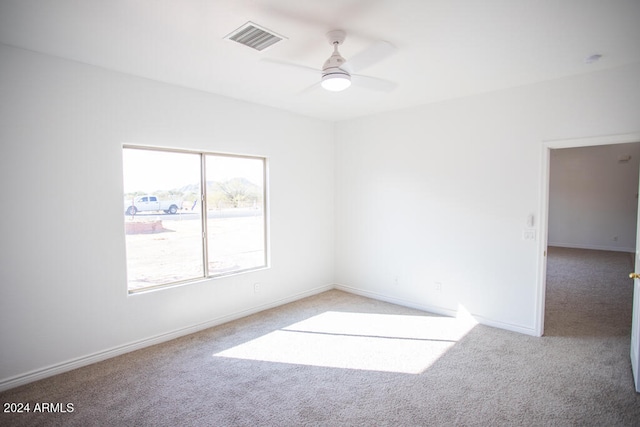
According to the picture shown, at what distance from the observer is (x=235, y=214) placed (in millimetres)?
4129

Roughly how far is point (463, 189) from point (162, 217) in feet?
11.4

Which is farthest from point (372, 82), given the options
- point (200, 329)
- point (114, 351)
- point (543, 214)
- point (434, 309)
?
point (114, 351)

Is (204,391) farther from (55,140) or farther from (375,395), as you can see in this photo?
(55,140)

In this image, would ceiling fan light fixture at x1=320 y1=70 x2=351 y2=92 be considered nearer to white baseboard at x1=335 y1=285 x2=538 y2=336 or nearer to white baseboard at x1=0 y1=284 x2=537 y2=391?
white baseboard at x1=0 y1=284 x2=537 y2=391

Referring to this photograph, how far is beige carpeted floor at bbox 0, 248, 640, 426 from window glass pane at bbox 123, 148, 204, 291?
0.76 meters

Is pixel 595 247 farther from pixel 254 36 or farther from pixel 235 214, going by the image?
pixel 254 36

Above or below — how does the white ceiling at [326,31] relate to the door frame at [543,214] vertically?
above

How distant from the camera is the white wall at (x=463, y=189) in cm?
323

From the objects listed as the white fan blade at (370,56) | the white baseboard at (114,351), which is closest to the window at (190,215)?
the white baseboard at (114,351)

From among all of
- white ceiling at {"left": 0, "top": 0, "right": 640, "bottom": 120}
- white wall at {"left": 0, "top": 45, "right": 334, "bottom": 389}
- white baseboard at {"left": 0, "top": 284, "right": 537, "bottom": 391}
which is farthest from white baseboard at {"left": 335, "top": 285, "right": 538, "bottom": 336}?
white ceiling at {"left": 0, "top": 0, "right": 640, "bottom": 120}

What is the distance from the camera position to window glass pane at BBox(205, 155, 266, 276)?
12.8 feet

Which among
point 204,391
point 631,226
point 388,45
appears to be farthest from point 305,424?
point 631,226

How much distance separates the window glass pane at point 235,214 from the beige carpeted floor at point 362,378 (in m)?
0.79

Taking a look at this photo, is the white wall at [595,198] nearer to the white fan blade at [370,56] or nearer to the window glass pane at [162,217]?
the white fan blade at [370,56]
